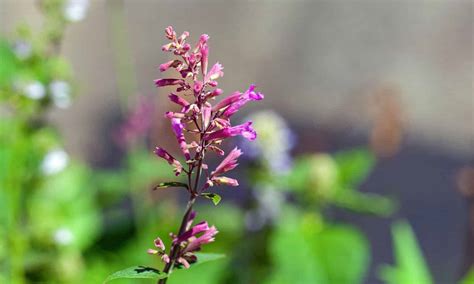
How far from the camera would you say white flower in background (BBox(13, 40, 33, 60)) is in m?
1.54

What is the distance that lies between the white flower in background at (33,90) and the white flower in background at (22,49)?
0.05 metres

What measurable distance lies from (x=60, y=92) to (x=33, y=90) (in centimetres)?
9

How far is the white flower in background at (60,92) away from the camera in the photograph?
5.19 feet

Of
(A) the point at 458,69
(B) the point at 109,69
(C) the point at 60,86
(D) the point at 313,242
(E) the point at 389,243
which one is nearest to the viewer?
(C) the point at 60,86

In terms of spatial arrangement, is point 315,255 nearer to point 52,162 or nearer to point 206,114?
point 52,162

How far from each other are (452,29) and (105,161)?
2.27 m

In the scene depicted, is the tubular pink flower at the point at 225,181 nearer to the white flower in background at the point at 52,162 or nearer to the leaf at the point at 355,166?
the white flower in background at the point at 52,162

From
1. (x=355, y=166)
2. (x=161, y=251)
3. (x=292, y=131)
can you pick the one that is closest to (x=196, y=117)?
(x=161, y=251)

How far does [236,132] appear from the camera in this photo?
710 mm

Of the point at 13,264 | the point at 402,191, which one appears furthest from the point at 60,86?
the point at 402,191

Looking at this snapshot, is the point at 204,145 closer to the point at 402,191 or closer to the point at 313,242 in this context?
the point at 313,242

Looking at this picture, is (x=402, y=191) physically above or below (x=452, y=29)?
below

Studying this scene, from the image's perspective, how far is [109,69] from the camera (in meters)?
4.46

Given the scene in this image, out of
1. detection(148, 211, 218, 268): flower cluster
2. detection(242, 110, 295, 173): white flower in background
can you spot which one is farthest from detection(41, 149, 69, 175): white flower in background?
detection(148, 211, 218, 268): flower cluster
